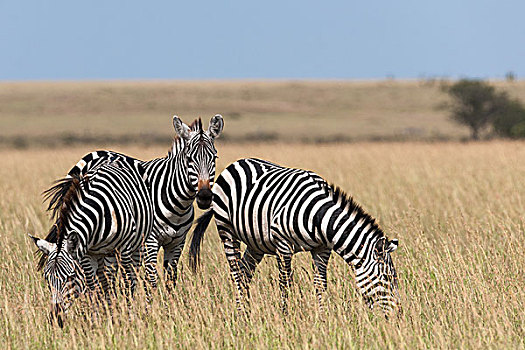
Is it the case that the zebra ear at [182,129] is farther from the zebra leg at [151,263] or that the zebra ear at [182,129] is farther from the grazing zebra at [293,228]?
the zebra leg at [151,263]

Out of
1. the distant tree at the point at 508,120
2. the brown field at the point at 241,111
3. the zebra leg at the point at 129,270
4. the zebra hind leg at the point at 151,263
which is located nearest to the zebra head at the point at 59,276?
the zebra leg at the point at 129,270

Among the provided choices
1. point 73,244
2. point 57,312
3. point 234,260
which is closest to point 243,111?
point 234,260

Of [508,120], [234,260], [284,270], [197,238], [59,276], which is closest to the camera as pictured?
[59,276]

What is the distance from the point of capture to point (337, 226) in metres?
5.43

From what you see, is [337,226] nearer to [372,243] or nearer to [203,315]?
[372,243]

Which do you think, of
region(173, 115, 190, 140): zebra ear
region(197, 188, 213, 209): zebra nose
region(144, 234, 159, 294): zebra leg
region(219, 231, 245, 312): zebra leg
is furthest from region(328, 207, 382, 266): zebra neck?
region(144, 234, 159, 294): zebra leg

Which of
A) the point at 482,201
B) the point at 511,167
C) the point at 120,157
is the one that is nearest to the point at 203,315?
the point at 120,157

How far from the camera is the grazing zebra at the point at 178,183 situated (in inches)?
235

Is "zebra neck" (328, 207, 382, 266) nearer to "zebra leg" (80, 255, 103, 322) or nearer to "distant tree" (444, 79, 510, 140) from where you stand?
"zebra leg" (80, 255, 103, 322)

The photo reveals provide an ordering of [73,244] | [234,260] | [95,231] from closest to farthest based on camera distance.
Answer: [73,244]
[95,231]
[234,260]

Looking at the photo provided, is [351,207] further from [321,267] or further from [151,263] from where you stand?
[151,263]

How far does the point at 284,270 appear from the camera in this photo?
591cm

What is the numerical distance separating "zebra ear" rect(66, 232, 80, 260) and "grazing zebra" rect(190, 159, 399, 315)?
176 cm

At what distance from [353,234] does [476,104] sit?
44.9m
